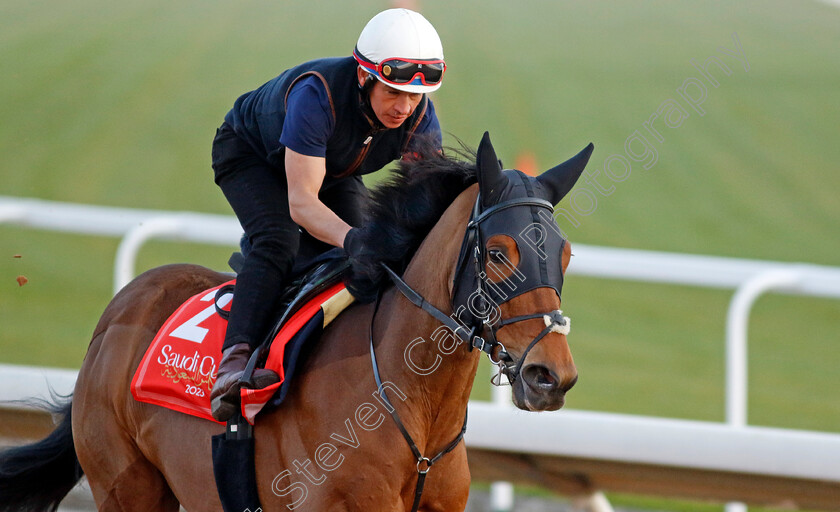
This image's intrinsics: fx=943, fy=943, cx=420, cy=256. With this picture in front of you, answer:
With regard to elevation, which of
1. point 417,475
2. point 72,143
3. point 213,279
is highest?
point 72,143

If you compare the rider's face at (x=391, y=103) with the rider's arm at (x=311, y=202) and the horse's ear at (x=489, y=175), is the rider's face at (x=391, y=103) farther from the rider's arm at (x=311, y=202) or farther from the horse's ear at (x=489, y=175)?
the horse's ear at (x=489, y=175)

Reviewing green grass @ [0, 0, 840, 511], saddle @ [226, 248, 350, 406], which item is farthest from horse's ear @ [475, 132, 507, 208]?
green grass @ [0, 0, 840, 511]

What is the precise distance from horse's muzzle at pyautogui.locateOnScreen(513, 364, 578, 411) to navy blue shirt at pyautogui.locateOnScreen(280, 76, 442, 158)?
971mm

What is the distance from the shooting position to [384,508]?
8.58ft

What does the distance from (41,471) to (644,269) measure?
2827 millimetres

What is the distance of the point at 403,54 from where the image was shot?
2.77 meters

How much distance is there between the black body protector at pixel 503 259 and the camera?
2.36m

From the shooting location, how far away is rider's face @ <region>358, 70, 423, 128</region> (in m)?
2.89

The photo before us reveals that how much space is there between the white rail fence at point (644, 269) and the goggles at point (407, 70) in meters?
1.88

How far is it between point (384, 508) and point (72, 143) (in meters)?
18.5

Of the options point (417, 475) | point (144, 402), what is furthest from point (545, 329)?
point (144, 402)

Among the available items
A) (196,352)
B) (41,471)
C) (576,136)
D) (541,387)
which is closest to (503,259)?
(541,387)

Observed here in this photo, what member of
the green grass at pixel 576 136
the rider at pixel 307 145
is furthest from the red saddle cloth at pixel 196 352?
the green grass at pixel 576 136

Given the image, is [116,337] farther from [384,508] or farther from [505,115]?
[505,115]
